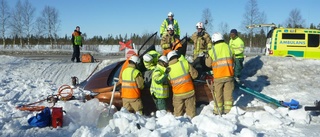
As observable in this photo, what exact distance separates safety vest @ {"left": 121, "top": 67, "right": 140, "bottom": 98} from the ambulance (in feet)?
34.7

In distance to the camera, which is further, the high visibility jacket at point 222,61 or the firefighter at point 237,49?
the firefighter at point 237,49

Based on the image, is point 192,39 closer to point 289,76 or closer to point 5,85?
point 289,76

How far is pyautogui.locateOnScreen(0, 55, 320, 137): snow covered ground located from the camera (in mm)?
5215

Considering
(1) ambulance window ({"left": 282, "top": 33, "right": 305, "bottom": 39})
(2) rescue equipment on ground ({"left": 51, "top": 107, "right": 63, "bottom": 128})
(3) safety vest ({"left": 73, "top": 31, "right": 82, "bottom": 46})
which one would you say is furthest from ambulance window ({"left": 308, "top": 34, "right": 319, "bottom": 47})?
(2) rescue equipment on ground ({"left": 51, "top": 107, "right": 63, "bottom": 128})

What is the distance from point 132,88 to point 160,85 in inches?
24.2

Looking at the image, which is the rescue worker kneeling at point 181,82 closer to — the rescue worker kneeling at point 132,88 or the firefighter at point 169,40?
the rescue worker kneeling at point 132,88

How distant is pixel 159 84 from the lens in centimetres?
690

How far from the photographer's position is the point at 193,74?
22.6 feet

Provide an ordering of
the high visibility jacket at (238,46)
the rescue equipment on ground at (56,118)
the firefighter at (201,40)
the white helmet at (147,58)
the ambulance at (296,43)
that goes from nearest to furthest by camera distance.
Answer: the rescue equipment on ground at (56,118) → the white helmet at (147,58) → the firefighter at (201,40) → the high visibility jacket at (238,46) → the ambulance at (296,43)

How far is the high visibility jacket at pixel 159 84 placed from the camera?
677 cm

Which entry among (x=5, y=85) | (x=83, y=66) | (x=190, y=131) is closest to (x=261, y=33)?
(x=83, y=66)

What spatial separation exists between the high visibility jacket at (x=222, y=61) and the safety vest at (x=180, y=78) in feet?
2.68

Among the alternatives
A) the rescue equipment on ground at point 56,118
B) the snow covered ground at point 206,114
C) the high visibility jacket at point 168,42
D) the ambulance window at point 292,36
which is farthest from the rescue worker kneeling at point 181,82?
the ambulance window at point 292,36

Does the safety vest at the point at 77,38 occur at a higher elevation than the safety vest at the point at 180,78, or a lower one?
higher
